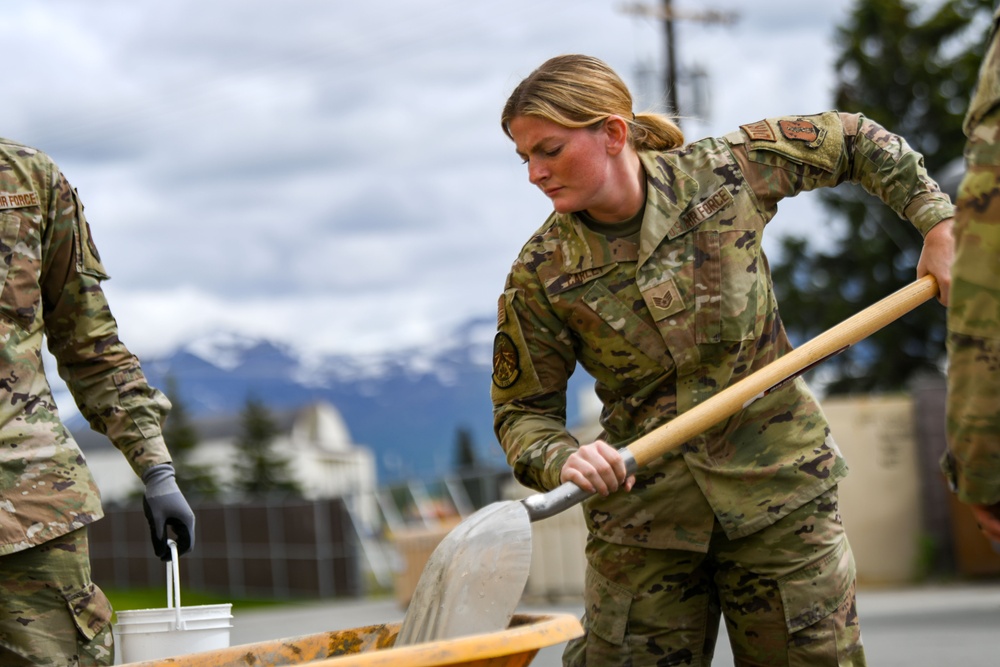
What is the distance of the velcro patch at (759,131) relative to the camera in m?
3.31

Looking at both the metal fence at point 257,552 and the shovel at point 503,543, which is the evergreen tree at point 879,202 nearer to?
the metal fence at point 257,552

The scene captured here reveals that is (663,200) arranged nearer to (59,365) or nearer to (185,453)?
(59,365)

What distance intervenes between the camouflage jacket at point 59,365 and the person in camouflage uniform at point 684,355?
996 millimetres

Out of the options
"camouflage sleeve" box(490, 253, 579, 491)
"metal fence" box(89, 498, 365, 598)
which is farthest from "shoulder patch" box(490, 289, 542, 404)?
"metal fence" box(89, 498, 365, 598)

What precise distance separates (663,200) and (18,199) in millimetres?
1523

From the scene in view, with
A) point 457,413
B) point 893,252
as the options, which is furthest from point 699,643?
point 457,413

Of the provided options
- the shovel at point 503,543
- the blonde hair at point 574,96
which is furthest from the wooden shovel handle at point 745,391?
the blonde hair at point 574,96

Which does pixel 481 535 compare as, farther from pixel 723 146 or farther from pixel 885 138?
pixel 885 138

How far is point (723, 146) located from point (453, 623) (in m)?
1.35

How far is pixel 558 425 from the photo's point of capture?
11.0ft

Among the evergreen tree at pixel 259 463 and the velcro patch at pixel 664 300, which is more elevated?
the evergreen tree at pixel 259 463

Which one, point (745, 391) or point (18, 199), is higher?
point (18, 199)

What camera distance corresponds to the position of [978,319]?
2.04 meters

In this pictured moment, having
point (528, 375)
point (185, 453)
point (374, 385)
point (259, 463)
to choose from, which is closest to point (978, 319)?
point (528, 375)
